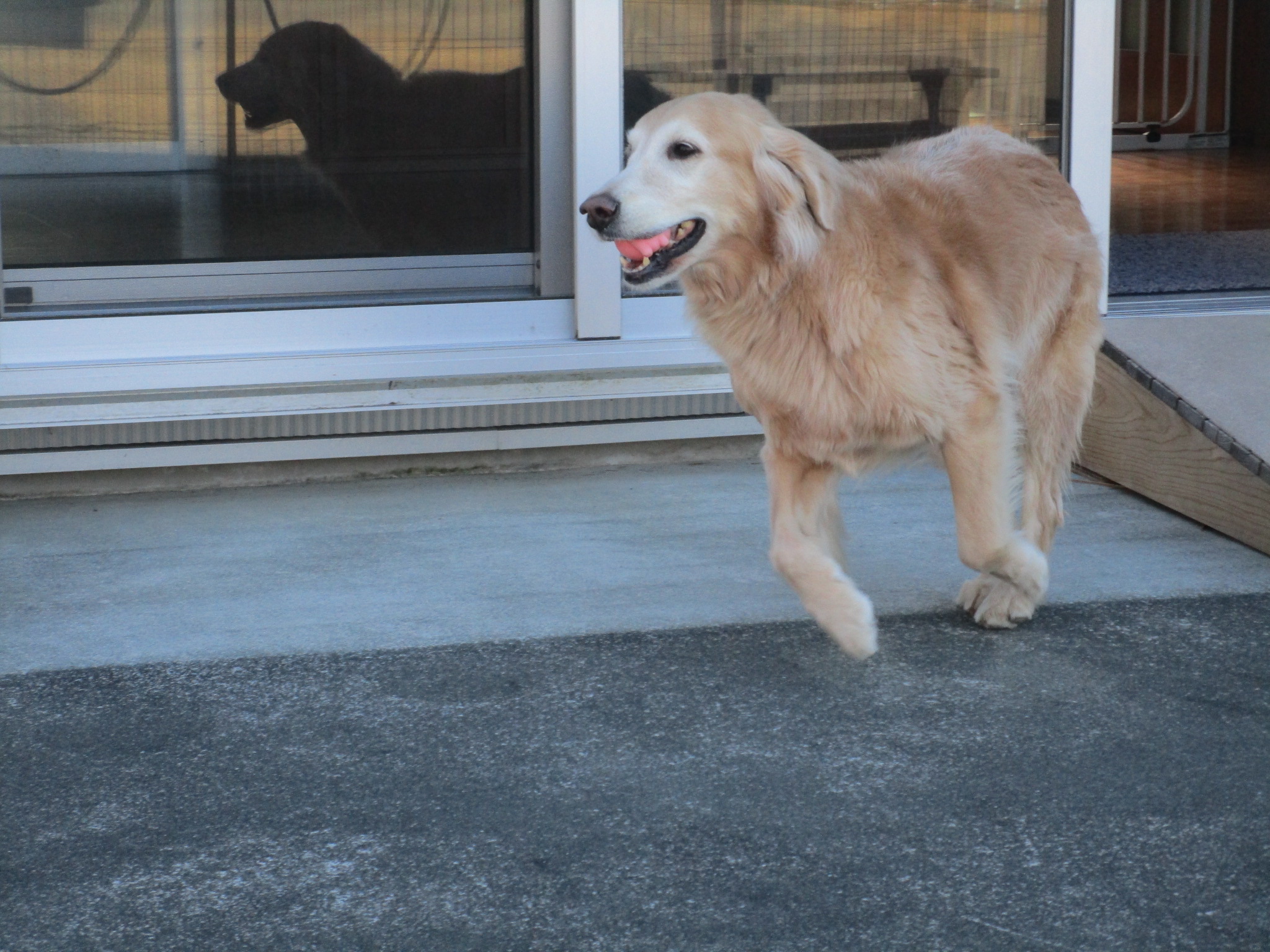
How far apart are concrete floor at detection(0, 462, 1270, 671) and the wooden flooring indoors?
4.27m

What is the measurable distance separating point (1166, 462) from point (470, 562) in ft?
6.50

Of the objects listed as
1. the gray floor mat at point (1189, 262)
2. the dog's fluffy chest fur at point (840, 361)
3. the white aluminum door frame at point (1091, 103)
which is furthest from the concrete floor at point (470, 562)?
the gray floor mat at point (1189, 262)

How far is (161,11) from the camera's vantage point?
14.6 ft

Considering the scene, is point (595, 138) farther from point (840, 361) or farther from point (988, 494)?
point (988, 494)

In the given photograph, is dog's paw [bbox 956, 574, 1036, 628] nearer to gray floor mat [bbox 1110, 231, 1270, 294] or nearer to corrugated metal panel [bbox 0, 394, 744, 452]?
corrugated metal panel [bbox 0, 394, 744, 452]

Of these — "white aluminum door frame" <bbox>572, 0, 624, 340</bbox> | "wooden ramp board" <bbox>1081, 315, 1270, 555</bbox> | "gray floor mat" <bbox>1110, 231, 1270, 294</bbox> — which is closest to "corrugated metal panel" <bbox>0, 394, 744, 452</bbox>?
"white aluminum door frame" <bbox>572, 0, 624, 340</bbox>

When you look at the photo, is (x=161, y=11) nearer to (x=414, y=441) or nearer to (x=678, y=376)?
(x=414, y=441)

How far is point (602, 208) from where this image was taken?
271 centimetres

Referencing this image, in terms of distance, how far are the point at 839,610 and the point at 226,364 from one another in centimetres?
235

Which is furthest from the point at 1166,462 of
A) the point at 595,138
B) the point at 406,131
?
the point at 406,131

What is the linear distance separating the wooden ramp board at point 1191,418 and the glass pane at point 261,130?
6.58 ft

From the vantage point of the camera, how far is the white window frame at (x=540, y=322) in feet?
14.0

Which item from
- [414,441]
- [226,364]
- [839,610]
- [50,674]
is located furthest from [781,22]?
[50,674]

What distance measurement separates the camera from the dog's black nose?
2.71 metres
